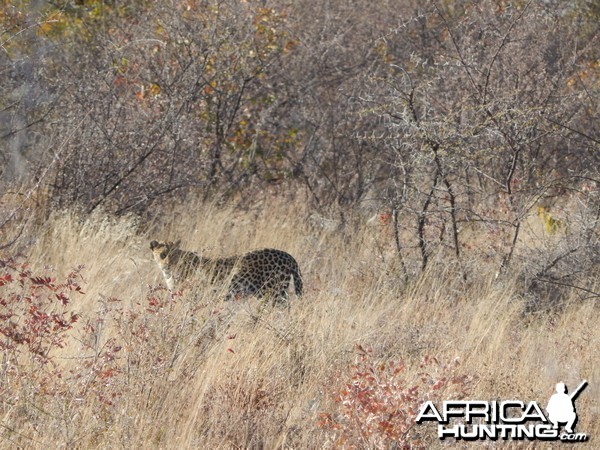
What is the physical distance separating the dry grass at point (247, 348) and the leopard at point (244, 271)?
19cm

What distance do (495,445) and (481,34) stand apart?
605 centimetres

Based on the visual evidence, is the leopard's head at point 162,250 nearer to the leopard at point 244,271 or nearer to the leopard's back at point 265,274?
the leopard at point 244,271

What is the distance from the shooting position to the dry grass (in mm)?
4723

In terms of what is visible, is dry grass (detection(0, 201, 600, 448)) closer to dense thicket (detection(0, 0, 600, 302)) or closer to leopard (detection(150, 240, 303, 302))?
leopard (detection(150, 240, 303, 302))

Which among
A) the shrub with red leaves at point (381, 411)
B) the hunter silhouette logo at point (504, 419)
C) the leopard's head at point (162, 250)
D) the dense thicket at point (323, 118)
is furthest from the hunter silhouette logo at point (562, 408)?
the leopard's head at point (162, 250)

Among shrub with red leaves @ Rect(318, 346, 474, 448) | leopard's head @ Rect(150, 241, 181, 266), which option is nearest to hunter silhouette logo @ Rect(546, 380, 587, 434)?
shrub with red leaves @ Rect(318, 346, 474, 448)

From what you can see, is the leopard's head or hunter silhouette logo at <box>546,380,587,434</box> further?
the leopard's head

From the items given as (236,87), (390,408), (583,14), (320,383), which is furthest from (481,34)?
(390,408)

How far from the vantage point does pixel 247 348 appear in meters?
5.66

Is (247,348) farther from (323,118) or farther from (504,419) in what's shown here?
(323,118)

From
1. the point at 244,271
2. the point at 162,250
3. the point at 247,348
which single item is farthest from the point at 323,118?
the point at 247,348

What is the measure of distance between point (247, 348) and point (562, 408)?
163 centimetres

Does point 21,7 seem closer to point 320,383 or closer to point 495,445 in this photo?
point 320,383

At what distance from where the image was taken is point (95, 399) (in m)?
4.77
